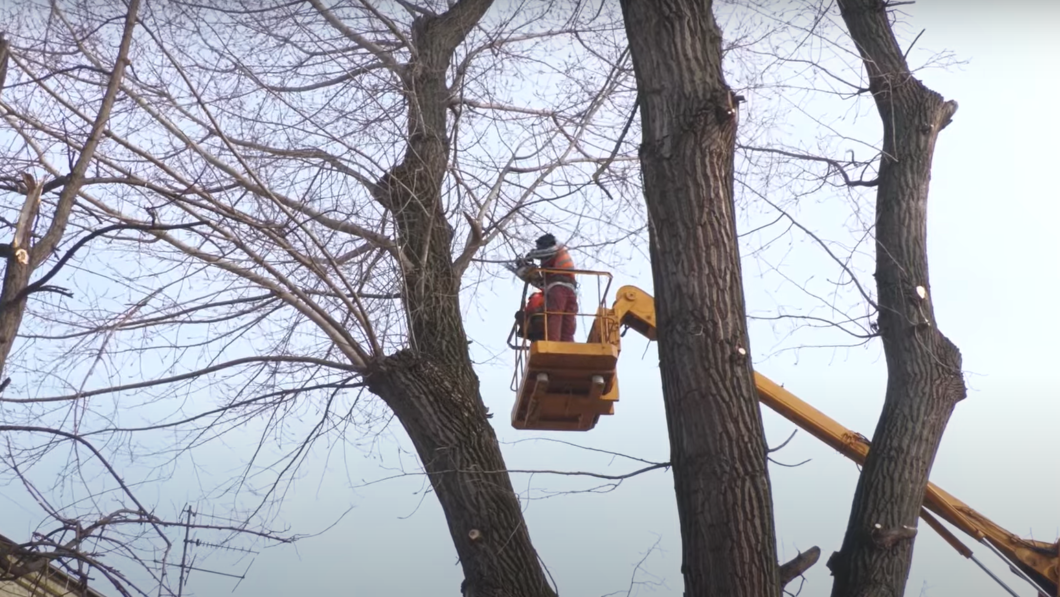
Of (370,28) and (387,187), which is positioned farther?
(370,28)

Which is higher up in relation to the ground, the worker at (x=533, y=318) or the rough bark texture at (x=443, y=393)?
the worker at (x=533, y=318)

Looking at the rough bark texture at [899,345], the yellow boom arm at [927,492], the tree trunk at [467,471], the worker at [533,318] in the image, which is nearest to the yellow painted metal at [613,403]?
the yellow boom arm at [927,492]

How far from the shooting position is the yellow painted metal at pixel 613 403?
799cm

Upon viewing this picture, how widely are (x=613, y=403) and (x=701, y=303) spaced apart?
137 inches

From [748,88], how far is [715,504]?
3.23m

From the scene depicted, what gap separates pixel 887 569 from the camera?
610 centimetres

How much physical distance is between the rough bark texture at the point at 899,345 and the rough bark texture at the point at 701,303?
1.45 metres

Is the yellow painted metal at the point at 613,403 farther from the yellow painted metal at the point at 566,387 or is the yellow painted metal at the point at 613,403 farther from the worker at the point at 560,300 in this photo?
the worker at the point at 560,300

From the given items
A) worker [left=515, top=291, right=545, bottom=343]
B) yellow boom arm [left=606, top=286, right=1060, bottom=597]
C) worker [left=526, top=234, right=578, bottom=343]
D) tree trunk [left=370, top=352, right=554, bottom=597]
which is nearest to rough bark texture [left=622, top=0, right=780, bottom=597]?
tree trunk [left=370, top=352, right=554, bottom=597]

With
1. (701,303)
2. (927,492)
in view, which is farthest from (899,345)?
(927,492)

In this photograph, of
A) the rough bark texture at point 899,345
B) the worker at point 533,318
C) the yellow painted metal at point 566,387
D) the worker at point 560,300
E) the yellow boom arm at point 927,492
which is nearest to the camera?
the rough bark texture at point 899,345

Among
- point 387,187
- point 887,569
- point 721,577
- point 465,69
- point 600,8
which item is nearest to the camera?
Answer: point 721,577

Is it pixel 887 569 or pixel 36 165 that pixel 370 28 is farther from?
pixel 887 569

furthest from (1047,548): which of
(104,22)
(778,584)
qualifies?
(104,22)
